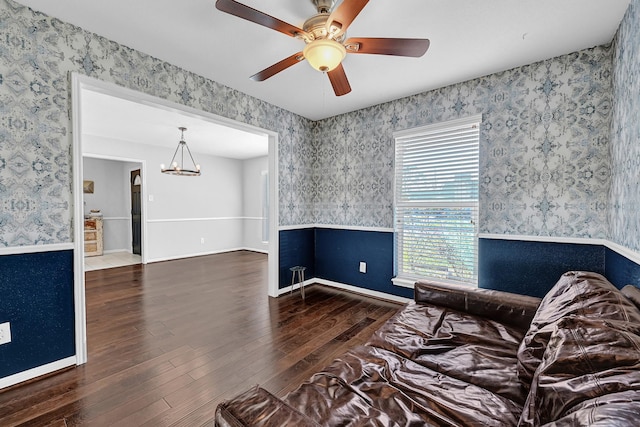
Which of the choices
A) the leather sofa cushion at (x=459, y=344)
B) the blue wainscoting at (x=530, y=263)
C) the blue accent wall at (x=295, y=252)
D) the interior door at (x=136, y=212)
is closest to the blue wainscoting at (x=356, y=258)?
the blue accent wall at (x=295, y=252)

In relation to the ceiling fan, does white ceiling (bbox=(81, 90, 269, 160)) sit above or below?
above

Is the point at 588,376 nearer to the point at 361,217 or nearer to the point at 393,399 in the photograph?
the point at 393,399

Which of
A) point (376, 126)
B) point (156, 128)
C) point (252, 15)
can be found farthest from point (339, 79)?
point (156, 128)

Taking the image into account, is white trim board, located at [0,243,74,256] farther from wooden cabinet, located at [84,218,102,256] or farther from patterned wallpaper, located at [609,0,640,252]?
wooden cabinet, located at [84,218,102,256]

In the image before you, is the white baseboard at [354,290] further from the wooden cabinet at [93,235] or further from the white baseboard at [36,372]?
the wooden cabinet at [93,235]

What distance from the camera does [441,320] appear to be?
1.91 m

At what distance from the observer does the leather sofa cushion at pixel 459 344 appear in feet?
4.32

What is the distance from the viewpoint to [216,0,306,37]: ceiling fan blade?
1459 millimetres

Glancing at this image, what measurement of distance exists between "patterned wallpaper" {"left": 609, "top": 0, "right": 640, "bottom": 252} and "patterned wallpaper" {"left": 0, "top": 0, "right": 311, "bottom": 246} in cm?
352

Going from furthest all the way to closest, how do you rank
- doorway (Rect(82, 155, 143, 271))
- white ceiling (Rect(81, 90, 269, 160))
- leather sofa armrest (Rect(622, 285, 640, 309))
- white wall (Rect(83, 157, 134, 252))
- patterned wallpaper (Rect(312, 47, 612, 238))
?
1. white wall (Rect(83, 157, 134, 252))
2. doorway (Rect(82, 155, 143, 271))
3. white ceiling (Rect(81, 90, 269, 160))
4. patterned wallpaper (Rect(312, 47, 612, 238))
5. leather sofa armrest (Rect(622, 285, 640, 309))

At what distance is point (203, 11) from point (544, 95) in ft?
9.49

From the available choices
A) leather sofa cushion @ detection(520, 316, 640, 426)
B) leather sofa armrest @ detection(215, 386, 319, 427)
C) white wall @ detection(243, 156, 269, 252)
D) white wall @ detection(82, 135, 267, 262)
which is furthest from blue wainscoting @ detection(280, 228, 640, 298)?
white wall @ detection(82, 135, 267, 262)

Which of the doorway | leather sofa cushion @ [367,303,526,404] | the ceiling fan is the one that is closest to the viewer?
leather sofa cushion @ [367,303,526,404]

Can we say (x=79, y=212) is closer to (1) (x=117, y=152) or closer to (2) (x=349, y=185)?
(2) (x=349, y=185)
